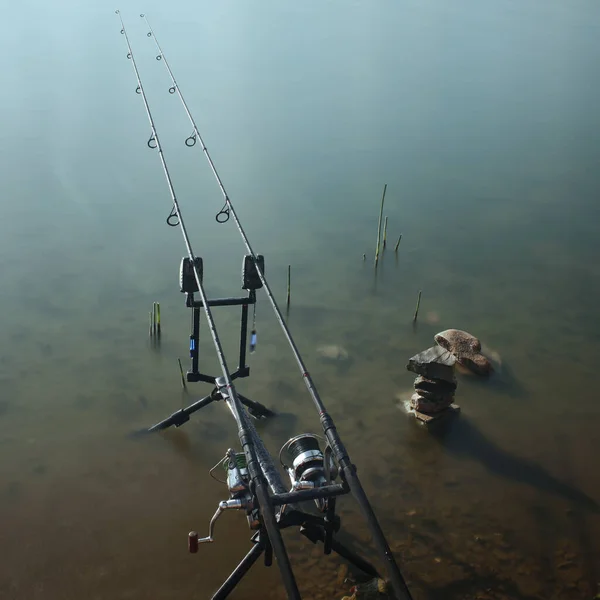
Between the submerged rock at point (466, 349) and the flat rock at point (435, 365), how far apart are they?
81cm

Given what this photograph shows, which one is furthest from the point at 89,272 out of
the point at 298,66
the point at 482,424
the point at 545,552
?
the point at 298,66

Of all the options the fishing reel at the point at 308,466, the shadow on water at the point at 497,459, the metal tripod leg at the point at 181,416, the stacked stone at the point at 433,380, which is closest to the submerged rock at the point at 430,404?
the stacked stone at the point at 433,380

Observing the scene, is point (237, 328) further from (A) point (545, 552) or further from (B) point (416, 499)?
(A) point (545, 552)

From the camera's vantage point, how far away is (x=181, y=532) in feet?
14.5

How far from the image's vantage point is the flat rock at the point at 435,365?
16.9ft

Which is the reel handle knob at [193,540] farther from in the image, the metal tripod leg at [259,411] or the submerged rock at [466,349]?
the submerged rock at [466,349]

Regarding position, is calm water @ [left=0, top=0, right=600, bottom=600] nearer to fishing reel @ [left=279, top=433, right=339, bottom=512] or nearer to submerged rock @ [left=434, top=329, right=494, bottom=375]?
submerged rock @ [left=434, top=329, right=494, bottom=375]

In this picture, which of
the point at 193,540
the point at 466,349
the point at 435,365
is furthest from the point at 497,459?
the point at 193,540

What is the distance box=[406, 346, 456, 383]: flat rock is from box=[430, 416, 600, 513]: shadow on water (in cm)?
45

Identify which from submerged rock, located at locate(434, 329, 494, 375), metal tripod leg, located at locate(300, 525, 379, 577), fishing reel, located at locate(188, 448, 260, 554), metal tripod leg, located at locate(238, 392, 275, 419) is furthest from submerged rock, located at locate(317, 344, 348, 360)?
fishing reel, located at locate(188, 448, 260, 554)

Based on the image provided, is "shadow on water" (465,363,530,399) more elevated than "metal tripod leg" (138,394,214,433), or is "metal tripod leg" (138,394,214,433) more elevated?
"metal tripod leg" (138,394,214,433)

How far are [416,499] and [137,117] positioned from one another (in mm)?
8446

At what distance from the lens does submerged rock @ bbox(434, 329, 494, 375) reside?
6016 mm

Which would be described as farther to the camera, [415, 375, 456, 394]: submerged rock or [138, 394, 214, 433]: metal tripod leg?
A: [415, 375, 456, 394]: submerged rock
